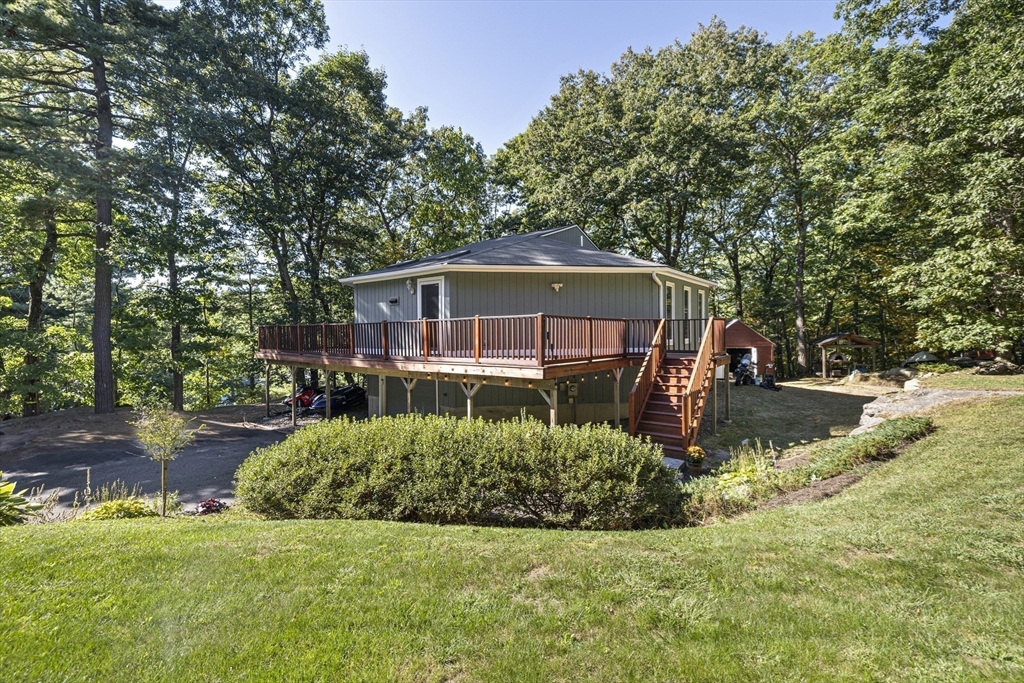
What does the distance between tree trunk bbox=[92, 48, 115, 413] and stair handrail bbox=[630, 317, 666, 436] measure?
748 inches

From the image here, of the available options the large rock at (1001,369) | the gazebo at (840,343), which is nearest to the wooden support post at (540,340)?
the large rock at (1001,369)

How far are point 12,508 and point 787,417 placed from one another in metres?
16.9

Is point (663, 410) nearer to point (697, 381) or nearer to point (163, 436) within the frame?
point (697, 381)

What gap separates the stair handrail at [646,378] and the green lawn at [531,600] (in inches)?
184

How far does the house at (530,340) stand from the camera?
8.73m

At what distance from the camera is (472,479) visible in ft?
18.5

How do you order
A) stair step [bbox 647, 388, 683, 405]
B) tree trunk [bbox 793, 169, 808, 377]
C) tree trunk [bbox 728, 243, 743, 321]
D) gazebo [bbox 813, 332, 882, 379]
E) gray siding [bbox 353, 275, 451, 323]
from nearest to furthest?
1. stair step [bbox 647, 388, 683, 405]
2. gray siding [bbox 353, 275, 451, 323]
3. gazebo [bbox 813, 332, 882, 379]
4. tree trunk [bbox 793, 169, 808, 377]
5. tree trunk [bbox 728, 243, 743, 321]

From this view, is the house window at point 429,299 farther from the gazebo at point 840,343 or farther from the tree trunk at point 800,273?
the tree trunk at point 800,273

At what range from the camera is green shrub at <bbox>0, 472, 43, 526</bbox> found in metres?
5.52

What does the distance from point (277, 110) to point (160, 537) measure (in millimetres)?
20688

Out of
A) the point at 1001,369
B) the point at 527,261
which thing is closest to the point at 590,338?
the point at 527,261

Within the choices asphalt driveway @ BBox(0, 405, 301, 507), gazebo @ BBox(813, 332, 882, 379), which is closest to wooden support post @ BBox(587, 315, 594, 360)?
asphalt driveway @ BBox(0, 405, 301, 507)

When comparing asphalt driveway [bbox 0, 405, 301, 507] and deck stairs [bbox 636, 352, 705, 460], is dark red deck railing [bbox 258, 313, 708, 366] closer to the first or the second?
deck stairs [bbox 636, 352, 705, 460]

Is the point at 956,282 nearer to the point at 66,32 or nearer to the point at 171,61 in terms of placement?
the point at 171,61
